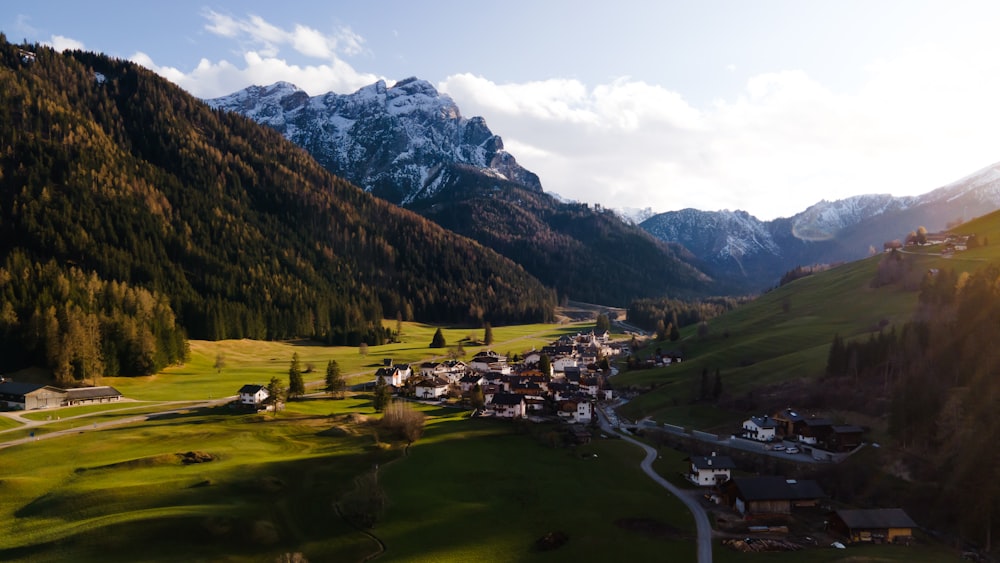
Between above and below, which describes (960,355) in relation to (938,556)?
above

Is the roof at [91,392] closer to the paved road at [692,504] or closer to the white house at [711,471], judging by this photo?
the paved road at [692,504]

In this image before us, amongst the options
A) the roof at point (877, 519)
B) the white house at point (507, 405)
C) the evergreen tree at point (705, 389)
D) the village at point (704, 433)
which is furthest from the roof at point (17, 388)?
the roof at point (877, 519)

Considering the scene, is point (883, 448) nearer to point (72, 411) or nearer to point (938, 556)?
point (938, 556)

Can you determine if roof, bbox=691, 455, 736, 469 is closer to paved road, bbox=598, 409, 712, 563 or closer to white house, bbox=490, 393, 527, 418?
paved road, bbox=598, 409, 712, 563

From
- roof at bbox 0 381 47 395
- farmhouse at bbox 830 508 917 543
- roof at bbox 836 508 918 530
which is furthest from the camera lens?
roof at bbox 0 381 47 395

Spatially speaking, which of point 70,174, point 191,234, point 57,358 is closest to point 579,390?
point 57,358

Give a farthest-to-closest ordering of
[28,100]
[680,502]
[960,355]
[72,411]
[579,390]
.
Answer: [28,100] < [579,390] < [72,411] < [960,355] < [680,502]

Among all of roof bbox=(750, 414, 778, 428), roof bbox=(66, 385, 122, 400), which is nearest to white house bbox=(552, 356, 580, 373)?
roof bbox=(750, 414, 778, 428)
